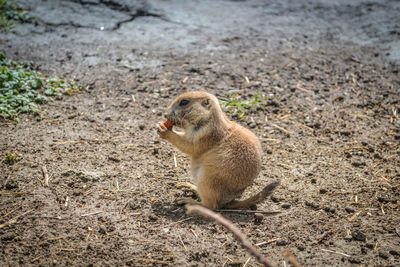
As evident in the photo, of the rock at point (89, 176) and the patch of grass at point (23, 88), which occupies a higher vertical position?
the patch of grass at point (23, 88)

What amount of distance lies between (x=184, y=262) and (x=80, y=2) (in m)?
6.05

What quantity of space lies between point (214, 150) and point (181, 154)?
3.18 feet

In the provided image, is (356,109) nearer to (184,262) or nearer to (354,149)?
(354,149)

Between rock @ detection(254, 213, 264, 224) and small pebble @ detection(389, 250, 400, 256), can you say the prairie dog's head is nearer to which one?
rock @ detection(254, 213, 264, 224)

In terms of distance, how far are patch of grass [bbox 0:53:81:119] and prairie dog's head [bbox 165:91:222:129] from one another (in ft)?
6.57

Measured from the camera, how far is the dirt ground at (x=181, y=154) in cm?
306

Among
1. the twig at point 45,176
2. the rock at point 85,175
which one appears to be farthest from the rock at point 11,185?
the rock at point 85,175

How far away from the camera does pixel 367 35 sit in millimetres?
7129

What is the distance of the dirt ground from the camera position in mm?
3062

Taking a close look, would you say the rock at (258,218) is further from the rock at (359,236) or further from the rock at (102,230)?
the rock at (102,230)

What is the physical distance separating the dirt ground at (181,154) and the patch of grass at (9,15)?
0.17 meters

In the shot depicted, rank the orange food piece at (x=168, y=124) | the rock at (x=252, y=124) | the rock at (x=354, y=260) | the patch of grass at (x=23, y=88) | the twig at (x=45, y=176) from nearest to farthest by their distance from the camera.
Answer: the rock at (x=354, y=260), the twig at (x=45, y=176), the orange food piece at (x=168, y=124), the patch of grass at (x=23, y=88), the rock at (x=252, y=124)

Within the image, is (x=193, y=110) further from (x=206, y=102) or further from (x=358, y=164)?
(x=358, y=164)

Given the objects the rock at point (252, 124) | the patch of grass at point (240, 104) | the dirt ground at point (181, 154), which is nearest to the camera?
the dirt ground at point (181, 154)
